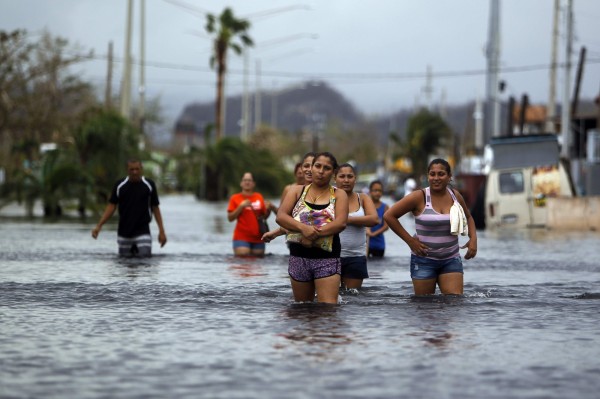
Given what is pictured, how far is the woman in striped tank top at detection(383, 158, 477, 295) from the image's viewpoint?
1277cm

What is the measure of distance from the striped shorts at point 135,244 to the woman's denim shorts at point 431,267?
24.9 feet

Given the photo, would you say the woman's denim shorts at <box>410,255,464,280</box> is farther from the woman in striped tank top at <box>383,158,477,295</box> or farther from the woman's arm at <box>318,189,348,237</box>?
the woman's arm at <box>318,189,348,237</box>

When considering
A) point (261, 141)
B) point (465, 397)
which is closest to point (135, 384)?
point (465, 397)

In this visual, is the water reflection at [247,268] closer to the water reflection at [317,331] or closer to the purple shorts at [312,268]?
the water reflection at [317,331]

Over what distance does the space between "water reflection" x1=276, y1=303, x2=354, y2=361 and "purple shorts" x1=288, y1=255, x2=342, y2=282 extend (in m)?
0.30

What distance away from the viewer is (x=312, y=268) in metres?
12.0

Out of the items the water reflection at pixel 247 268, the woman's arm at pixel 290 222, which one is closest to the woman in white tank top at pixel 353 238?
the woman's arm at pixel 290 222

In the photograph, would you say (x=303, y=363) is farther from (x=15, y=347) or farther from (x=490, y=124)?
(x=490, y=124)

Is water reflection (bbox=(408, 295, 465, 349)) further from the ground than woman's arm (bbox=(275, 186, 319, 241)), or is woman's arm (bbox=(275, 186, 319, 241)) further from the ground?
woman's arm (bbox=(275, 186, 319, 241))

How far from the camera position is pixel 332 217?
1189 centimetres

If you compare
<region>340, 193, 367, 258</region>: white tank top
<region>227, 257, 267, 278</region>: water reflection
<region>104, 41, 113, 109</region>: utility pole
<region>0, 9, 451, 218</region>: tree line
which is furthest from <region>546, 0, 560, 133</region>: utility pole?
<region>340, 193, 367, 258</region>: white tank top

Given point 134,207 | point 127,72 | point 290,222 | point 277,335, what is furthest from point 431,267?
point 127,72

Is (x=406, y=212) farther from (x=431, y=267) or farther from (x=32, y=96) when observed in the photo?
(x=32, y=96)

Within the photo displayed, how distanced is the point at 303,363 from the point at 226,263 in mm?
10965
